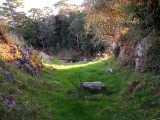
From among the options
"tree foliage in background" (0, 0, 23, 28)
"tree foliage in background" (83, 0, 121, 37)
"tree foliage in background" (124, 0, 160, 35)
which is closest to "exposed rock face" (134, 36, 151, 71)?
"tree foliage in background" (124, 0, 160, 35)

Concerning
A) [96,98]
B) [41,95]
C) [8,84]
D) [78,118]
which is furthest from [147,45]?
[8,84]

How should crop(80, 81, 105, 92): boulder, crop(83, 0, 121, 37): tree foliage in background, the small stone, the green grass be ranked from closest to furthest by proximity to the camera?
1. the green grass
2. the small stone
3. crop(80, 81, 105, 92): boulder
4. crop(83, 0, 121, 37): tree foliage in background

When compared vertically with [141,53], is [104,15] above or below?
above

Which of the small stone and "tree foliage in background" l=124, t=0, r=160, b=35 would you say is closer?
the small stone

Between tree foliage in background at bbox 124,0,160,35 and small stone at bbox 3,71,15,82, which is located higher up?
tree foliage in background at bbox 124,0,160,35

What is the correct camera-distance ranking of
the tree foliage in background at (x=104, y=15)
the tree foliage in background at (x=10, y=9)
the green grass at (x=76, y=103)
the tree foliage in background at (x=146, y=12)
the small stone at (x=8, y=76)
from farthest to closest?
1. the tree foliage in background at (x=10, y=9)
2. the tree foliage in background at (x=104, y=15)
3. the tree foliage in background at (x=146, y=12)
4. the small stone at (x=8, y=76)
5. the green grass at (x=76, y=103)

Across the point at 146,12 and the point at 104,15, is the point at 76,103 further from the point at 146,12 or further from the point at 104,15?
the point at 104,15

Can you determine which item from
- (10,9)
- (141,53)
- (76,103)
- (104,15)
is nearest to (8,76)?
(76,103)

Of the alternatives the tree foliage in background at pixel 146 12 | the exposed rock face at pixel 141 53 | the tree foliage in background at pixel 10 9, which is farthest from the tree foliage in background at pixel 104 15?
the tree foliage in background at pixel 10 9

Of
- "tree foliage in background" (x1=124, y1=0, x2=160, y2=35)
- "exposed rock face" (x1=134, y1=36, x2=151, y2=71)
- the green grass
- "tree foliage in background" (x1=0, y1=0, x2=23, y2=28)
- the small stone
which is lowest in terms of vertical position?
the green grass

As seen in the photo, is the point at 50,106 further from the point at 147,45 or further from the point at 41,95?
the point at 147,45

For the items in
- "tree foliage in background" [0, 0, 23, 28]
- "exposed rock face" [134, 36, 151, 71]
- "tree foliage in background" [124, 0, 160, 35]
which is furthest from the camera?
"tree foliage in background" [0, 0, 23, 28]

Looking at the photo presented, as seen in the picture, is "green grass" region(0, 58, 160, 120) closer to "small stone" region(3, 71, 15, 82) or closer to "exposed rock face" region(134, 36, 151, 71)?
"small stone" region(3, 71, 15, 82)

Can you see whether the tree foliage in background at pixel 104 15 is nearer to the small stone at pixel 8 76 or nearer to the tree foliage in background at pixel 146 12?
the tree foliage in background at pixel 146 12
